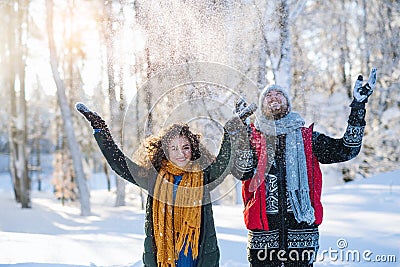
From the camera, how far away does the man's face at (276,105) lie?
2.64 metres

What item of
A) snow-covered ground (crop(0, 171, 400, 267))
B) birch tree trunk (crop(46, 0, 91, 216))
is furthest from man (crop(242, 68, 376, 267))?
birch tree trunk (crop(46, 0, 91, 216))

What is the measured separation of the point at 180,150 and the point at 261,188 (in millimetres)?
492

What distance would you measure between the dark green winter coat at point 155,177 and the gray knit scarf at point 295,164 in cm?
24

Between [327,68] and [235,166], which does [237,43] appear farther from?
[327,68]

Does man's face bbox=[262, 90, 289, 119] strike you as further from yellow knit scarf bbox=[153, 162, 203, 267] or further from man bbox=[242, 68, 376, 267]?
yellow knit scarf bbox=[153, 162, 203, 267]

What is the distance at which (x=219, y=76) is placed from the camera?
15.8ft

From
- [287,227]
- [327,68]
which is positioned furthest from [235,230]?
[327,68]

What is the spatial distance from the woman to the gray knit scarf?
23 centimetres

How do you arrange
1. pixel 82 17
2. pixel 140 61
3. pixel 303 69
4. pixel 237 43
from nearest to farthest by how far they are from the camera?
pixel 140 61, pixel 237 43, pixel 303 69, pixel 82 17

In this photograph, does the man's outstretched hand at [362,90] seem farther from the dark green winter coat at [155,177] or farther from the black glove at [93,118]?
the black glove at [93,118]

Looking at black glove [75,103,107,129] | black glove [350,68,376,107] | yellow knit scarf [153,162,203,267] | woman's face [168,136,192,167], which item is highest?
black glove [350,68,376,107]

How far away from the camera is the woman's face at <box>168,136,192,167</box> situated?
99.2 inches

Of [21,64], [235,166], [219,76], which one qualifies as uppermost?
[21,64]

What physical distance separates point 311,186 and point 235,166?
45 cm
